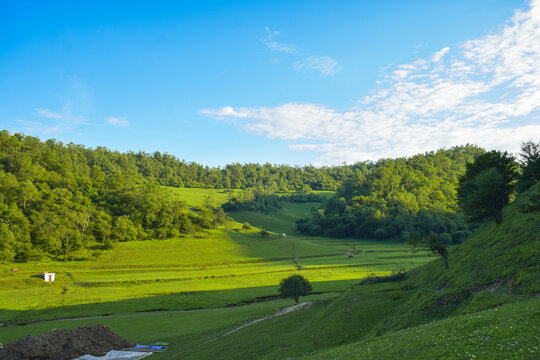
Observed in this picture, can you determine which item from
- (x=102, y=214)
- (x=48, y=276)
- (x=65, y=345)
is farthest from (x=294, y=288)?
(x=102, y=214)

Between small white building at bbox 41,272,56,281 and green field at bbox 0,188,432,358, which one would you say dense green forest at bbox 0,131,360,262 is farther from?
small white building at bbox 41,272,56,281

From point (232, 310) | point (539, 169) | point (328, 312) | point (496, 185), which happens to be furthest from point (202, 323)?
point (539, 169)

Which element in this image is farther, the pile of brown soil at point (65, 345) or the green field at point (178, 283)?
the green field at point (178, 283)

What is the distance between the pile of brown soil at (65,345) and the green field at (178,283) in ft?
13.7

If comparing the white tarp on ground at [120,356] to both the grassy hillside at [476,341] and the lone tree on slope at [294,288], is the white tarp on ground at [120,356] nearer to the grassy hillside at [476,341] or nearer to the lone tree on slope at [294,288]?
the grassy hillside at [476,341]

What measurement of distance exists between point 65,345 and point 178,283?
45.0 m

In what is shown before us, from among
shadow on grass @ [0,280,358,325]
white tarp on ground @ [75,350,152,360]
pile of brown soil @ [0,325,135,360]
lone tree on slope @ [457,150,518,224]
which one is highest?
lone tree on slope @ [457,150,518,224]

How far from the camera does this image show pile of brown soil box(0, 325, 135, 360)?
31344 mm

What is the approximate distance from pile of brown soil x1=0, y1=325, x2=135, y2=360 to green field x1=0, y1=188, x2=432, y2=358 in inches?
164

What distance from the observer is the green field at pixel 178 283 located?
157ft

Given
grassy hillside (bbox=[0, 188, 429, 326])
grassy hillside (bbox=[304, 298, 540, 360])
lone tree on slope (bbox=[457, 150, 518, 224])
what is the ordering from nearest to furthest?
grassy hillside (bbox=[304, 298, 540, 360]), lone tree on slope (bbox=[457, 150, 518, 224]), grassy hillside (bbox=[0, 188, 429, 326])

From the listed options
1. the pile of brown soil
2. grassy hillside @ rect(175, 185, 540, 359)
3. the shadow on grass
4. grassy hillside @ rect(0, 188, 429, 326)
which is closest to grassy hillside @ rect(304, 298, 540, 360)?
grassy hillside @ rect(175, 185, 540, 359)

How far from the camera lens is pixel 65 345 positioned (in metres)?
33.8

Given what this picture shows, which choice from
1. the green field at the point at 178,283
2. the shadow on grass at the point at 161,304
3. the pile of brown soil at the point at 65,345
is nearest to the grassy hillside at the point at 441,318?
the green field at the point at 178,283
